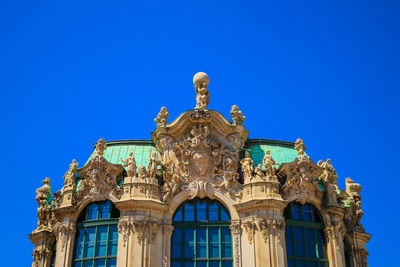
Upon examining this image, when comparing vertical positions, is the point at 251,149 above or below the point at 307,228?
above

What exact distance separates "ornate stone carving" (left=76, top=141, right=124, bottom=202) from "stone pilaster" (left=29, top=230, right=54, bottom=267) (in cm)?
413

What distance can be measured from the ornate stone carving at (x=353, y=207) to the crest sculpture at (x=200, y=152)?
29.0ft

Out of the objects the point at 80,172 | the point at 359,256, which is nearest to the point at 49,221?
the point at 80,172

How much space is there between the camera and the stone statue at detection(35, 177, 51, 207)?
36.8m

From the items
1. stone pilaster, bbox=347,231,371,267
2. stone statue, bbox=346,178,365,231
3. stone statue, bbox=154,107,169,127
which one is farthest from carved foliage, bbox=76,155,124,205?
stone pilaster, bbox=347,231,371,267

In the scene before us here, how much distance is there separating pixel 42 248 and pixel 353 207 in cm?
2102

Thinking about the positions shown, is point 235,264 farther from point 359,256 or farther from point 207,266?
point 359,256

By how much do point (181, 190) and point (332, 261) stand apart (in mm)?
9926

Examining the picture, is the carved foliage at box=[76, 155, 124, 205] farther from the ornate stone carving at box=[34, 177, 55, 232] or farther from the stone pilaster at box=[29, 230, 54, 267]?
the stone pilaster at box=[29, 230, 54, 267]

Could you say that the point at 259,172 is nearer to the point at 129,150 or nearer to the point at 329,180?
the point at 329,180

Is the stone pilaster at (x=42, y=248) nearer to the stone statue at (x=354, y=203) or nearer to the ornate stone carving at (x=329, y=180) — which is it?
the ornate stone carving at (x=329, y=180)

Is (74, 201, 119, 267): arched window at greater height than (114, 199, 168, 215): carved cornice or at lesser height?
lesser

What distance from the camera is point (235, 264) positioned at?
30.7 meters

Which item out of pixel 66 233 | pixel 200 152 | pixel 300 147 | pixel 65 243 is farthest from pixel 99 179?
pixel 300 147
